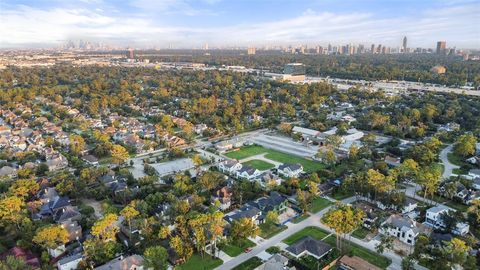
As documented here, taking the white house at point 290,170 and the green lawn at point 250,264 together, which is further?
the white house at point 290,170

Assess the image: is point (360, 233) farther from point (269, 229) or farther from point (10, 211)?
point (10, 211)

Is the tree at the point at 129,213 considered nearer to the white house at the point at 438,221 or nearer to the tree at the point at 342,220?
the tree at the point at 342,220

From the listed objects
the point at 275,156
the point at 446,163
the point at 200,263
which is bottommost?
the point at 200,263

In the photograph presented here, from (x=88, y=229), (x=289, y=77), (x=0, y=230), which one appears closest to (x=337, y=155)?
→ (x=88, y=229)

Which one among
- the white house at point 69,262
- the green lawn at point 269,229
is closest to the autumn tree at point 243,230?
the green lawn at point 269,229

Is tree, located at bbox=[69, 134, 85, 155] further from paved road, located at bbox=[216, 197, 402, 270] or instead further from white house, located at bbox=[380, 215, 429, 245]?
white house, located at bbox=[380, 215, 429, 245]

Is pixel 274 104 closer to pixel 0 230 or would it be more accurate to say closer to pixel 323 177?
pixel 323 177

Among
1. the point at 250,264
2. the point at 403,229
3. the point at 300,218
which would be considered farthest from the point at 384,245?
the point at 250,264
